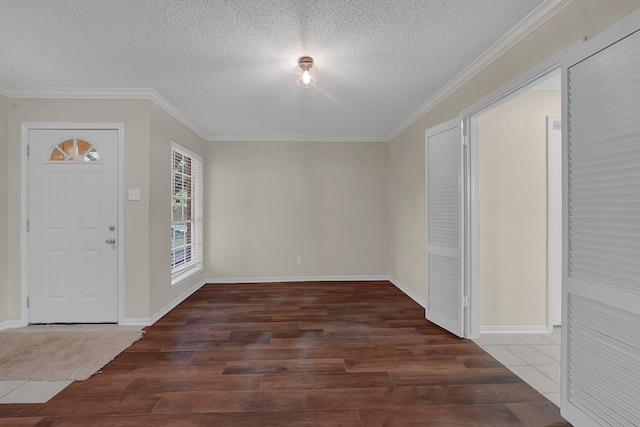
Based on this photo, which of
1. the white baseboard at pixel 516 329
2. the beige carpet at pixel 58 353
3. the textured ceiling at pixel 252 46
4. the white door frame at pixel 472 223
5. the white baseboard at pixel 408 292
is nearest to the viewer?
the textured ceiling at pixel 252 46

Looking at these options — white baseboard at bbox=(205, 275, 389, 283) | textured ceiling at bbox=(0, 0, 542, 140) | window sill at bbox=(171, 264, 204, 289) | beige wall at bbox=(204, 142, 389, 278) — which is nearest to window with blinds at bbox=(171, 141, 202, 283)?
window sill at bbox=(171, 264, 204, 289)

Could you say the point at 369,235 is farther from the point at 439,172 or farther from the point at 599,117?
the point at 599,117

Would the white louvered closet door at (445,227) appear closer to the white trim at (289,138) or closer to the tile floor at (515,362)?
the tile floor at (515,362)

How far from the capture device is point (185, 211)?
4586 mm

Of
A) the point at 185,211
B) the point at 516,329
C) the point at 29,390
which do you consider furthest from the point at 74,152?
the point at 516,329

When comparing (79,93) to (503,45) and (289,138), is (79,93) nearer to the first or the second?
(289,138)

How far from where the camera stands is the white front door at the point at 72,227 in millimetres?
3236

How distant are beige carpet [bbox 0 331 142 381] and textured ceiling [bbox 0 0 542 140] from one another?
2.55 meters

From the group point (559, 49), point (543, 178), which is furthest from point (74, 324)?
point (543, 178)

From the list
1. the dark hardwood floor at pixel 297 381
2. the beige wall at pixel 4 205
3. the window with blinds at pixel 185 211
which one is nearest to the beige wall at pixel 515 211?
the dark hardwood floor at pixel 297 381

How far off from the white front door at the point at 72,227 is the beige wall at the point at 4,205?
0.22 meters

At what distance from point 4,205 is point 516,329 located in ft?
18.3

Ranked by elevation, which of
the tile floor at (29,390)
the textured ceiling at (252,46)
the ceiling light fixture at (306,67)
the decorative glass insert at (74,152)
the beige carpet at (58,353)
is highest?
the textured ceiling at (252,46)

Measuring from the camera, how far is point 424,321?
335 centimetres
